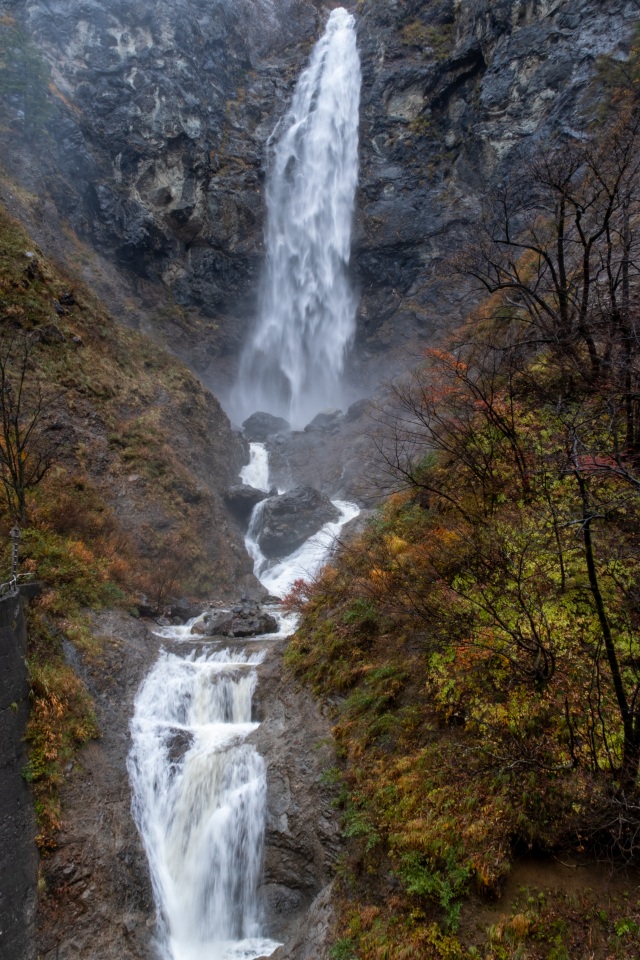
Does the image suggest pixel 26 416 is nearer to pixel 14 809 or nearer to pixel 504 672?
pixel 14 809

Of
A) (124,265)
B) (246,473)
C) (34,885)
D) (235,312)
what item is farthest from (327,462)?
(34,885)

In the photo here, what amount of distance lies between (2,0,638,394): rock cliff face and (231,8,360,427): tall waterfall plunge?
1226mm

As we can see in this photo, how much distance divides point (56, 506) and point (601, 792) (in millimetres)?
13068

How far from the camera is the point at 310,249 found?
3856cm

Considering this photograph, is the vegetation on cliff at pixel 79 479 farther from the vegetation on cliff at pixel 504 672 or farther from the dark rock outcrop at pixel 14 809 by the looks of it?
the vegetation on cliff at pixel 504 672

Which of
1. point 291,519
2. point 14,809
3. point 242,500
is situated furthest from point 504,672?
point 242,500

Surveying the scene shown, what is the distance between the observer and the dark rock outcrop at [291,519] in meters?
23.8

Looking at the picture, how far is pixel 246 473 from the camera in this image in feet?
97.4

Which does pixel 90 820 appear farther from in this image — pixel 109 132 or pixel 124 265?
pixel 109 132

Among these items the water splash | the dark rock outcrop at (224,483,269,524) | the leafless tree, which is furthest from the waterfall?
the water splash

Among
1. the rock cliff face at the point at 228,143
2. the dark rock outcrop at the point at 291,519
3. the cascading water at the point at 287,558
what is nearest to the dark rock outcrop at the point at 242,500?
the cascading water at the point at 287,558

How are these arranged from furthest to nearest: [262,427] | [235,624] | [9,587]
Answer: [262,427]
[235,624]
[9,587]

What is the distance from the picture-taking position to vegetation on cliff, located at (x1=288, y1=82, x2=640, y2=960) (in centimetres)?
399

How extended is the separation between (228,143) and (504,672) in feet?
144
